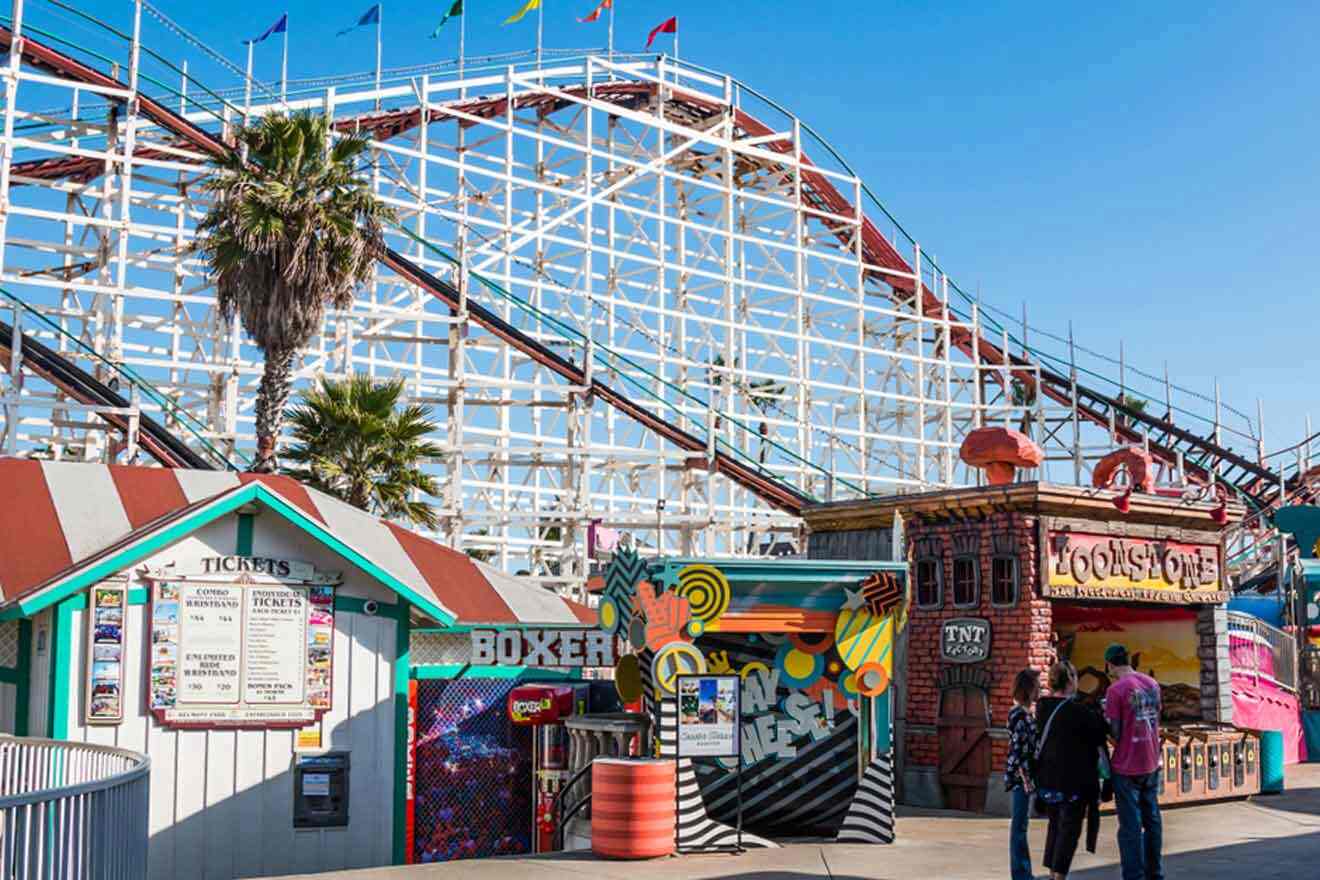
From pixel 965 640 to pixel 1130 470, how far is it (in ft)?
9.38

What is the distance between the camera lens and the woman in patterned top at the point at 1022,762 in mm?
8570

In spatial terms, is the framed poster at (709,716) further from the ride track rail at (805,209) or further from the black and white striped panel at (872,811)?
the ride track rail at (805,209)

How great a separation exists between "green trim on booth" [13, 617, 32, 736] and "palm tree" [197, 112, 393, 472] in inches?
312

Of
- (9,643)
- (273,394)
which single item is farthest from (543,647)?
(273,394)

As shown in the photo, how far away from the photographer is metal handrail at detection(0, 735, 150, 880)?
525 centimetres

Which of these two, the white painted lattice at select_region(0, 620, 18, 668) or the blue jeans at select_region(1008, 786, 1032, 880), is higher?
the white painted lattice at select_region(0, 620, 18, 668)

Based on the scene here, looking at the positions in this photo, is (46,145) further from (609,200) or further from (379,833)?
(379,833)

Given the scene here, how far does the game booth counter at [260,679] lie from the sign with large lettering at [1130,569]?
5.22 metres

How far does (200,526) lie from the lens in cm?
1109

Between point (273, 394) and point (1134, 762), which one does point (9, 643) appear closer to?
point (1134, 762)

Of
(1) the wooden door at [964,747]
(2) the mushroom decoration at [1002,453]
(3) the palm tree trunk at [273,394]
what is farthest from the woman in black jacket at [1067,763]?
(3) the palm tree trunk at [273,394]

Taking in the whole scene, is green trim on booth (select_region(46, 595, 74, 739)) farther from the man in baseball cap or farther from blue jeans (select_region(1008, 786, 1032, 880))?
the man in baseball cap

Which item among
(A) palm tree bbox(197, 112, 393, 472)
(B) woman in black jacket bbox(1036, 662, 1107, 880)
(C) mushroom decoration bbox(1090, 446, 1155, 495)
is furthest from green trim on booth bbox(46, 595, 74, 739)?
(C) mushroom decoration bbox(1090, 446, 1155, 495)

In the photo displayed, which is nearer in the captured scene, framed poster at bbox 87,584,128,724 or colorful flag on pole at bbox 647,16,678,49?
framed poster at bbox 87,584,128,724
